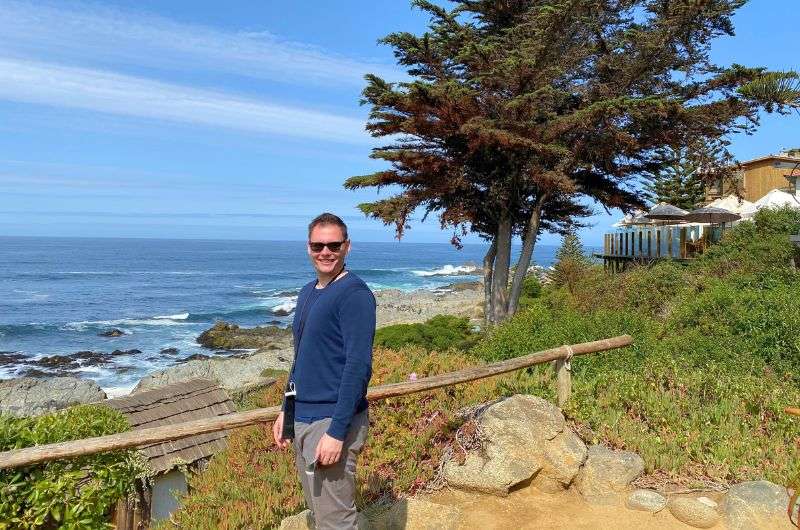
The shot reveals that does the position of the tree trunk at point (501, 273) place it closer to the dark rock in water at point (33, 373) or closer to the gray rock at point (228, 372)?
the gray rock at point (228, 372)

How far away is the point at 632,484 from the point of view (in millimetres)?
5039

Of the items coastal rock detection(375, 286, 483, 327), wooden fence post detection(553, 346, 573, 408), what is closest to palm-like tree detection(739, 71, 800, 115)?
wooden fence post detection(553, 346, 573, 408)

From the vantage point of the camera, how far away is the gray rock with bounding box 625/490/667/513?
468 cm

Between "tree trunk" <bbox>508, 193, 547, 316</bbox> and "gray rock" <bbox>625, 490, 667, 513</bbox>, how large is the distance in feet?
39.4

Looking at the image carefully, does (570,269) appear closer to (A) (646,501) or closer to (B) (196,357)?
(B) (196,357)

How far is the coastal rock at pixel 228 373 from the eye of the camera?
24.5 m

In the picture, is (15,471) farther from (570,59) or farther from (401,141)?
(570,59)

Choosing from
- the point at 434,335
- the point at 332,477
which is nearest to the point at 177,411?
the point at 332,477

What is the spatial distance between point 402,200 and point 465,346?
4.76m

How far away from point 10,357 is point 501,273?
27.2m

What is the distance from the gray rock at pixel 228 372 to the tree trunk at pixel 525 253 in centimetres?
1099

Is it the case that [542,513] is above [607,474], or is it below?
below

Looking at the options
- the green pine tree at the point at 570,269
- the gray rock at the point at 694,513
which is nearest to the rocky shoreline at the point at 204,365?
the green pine tree at the point at 570,269

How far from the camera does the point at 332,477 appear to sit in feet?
10.2
